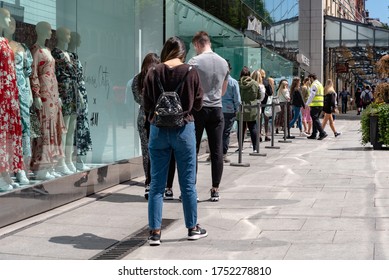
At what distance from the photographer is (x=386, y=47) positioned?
124ft

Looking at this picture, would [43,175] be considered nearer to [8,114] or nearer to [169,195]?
[8,114]

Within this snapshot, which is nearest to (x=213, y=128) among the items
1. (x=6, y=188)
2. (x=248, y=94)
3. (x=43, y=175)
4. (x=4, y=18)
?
(x=43, y=175)

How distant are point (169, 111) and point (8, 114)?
7.04 ft

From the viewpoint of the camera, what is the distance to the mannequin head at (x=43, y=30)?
25.7ft

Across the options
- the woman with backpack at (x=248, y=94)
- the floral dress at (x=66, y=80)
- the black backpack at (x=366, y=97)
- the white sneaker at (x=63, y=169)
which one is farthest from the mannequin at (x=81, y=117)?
the black backpack at (x=366, y=97)

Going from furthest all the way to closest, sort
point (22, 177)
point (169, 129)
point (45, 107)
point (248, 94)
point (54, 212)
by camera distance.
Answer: point (248, 94), point (45, 107), point (54, 212), point (22, 177), point (169, 129)

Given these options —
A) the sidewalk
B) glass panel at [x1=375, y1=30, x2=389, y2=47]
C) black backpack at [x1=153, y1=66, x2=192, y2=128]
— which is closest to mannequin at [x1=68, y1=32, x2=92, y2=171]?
the sidewalk

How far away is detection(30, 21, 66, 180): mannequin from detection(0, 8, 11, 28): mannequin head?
2.17 ft

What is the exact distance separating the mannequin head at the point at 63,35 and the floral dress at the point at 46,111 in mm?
312

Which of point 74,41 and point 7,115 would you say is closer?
point 7,115

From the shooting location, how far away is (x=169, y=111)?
588 cm

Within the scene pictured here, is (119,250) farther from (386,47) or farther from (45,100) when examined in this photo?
(386,47)

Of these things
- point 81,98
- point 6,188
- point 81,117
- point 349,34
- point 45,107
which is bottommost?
point 6,188

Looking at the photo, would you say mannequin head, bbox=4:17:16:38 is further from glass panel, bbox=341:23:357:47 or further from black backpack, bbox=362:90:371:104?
black backpack, bbox=362:90:371:104
